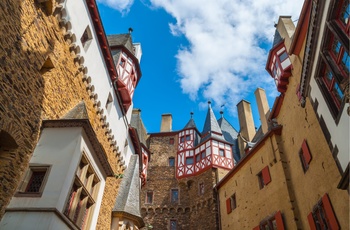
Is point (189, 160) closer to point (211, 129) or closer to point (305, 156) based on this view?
point (211, 129)

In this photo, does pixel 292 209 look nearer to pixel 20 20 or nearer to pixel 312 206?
pixel 312 206

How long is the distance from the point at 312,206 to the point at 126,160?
9.59m

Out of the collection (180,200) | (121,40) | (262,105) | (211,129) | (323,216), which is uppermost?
(262,105)

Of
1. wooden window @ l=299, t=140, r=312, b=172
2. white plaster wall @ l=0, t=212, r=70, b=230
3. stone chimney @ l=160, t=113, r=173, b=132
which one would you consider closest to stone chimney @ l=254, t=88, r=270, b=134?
stone chimney @ l=160, t=113, r=173, b=132

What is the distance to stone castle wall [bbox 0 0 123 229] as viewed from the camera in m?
6.11

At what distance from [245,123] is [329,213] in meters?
21.2

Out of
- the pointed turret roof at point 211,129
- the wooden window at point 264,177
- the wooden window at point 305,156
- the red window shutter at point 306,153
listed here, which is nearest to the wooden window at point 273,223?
the wooden window at point 264,177

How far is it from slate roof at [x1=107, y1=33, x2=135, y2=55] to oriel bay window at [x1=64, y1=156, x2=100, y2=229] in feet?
30.4

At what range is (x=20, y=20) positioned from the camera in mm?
6785

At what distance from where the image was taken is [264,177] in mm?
15156

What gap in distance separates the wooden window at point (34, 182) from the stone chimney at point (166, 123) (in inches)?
1038

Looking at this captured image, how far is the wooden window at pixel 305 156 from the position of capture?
442 inches

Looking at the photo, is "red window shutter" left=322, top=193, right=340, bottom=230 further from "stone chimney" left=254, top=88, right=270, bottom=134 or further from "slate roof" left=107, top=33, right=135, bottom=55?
"stone chimney" left=254, top=88, right=270, bottom=134

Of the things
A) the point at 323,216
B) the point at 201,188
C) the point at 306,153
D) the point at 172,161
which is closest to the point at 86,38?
the point at 306,153
